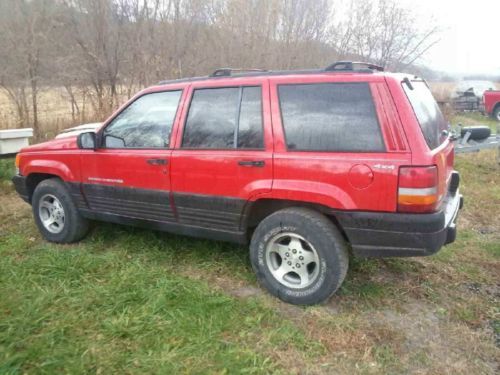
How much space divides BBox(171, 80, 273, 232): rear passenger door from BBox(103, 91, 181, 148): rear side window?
0.21 metres

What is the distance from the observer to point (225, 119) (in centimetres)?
355

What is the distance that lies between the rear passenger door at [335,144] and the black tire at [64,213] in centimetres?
244

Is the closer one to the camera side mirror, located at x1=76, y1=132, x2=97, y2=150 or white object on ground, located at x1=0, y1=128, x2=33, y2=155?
side mirror, located at x1=76, y1=132, x2=97, y2=150

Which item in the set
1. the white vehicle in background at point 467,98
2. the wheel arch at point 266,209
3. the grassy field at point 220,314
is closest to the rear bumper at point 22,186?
the grassy field at point 220,314

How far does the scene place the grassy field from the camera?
268 centimetres

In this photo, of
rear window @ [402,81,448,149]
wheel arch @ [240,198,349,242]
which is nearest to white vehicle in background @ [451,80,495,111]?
rear window @ [402,81,448,149]

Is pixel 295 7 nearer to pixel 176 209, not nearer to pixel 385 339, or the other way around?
pixel 176 209

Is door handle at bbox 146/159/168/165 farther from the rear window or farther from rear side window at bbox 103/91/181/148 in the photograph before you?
the rear window

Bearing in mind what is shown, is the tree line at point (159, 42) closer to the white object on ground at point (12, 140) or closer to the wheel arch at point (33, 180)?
the white object on ground at point (12, 140)

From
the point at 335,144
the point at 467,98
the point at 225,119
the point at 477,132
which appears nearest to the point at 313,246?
the point at 335,144

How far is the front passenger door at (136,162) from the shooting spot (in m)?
3.85

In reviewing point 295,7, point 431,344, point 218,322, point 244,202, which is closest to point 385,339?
point 431,344

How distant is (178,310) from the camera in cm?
319

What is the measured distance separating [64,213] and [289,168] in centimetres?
271
